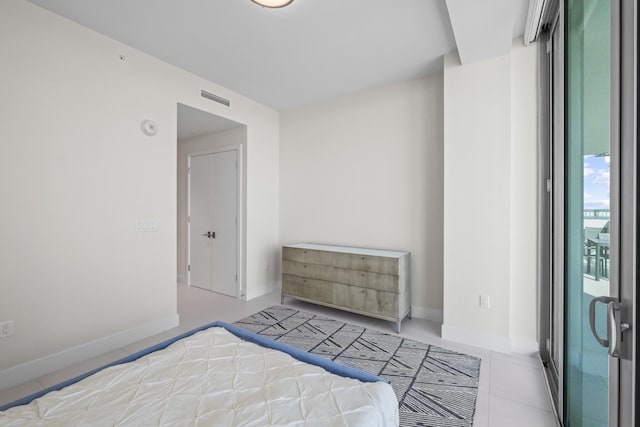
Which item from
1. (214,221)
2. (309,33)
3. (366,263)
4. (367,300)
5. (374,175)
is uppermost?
(309,33)

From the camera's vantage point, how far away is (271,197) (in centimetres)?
439

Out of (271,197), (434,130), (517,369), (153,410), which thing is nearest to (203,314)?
(271,197)

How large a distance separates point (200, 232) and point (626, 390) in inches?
188

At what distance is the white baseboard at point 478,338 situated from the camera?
2.55m

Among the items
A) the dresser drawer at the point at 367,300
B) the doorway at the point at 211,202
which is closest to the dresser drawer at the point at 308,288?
the dresser drawer at the point at 367,300

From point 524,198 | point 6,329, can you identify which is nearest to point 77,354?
point 6,329

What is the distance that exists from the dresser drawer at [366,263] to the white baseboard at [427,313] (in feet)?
2.41

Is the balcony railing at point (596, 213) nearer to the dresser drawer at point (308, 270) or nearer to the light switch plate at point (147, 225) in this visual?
the dresser drawer at point (308, 270)

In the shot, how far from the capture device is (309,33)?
245cm

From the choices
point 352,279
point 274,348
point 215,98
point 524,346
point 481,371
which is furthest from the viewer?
point 215,98

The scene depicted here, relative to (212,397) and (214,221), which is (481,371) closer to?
(212,397)

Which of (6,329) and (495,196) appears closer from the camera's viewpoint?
(6,329)

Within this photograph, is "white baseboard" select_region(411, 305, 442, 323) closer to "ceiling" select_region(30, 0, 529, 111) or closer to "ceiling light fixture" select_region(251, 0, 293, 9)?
"ceiling" select_region(30, 0, 529, 111)

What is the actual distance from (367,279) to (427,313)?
0.86 metres
